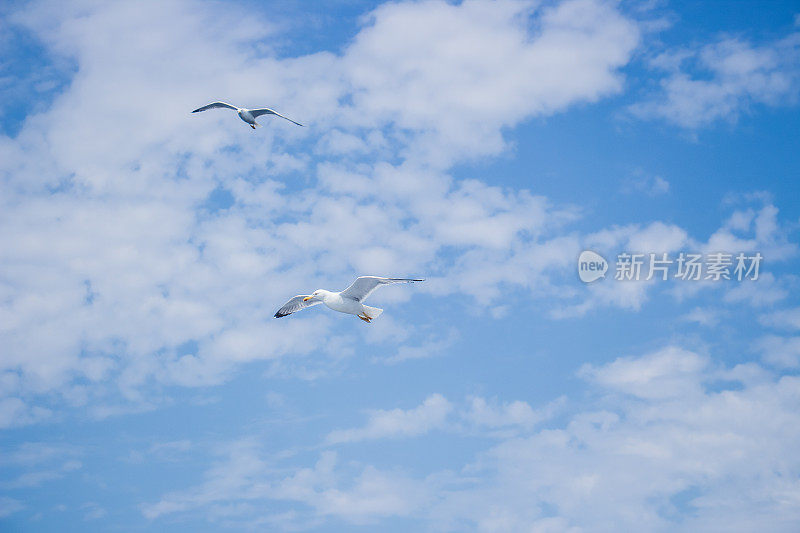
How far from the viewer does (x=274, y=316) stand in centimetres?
4000

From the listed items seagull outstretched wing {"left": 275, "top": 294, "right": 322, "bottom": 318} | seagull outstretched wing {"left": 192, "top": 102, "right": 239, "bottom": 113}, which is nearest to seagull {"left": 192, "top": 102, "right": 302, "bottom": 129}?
seagull outstretched wing {"left": 192, "top": 102, "right": 239, "bottom": 113}

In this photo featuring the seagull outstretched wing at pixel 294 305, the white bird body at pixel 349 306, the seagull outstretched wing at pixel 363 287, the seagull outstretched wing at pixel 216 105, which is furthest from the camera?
the seagull outstretched wing at pixel 216 105

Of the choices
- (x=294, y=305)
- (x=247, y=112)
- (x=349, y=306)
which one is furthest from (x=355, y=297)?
(x=247, y=112)

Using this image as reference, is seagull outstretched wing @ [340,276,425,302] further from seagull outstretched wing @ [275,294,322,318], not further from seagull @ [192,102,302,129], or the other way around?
seagull @ [192,102,302,129]

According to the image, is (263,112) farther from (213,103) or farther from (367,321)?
(367,321)

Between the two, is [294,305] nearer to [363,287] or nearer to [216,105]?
[363,287]

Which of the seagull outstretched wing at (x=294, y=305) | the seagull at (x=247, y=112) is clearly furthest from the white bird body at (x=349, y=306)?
the seagull at (x=247, y=112)

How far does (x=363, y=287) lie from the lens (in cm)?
3641

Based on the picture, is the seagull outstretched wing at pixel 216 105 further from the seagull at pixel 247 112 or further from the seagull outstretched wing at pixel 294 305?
the seagull outstretched wing at pixel 294 305

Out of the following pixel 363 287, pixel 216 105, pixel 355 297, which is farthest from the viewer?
pixel 216 105

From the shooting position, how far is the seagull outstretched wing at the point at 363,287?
3534cm

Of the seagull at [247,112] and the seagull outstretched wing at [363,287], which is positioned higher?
the seagull at [247,112]

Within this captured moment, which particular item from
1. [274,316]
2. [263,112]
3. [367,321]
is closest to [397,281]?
[367,321]

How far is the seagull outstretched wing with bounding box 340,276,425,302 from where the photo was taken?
35344mm
